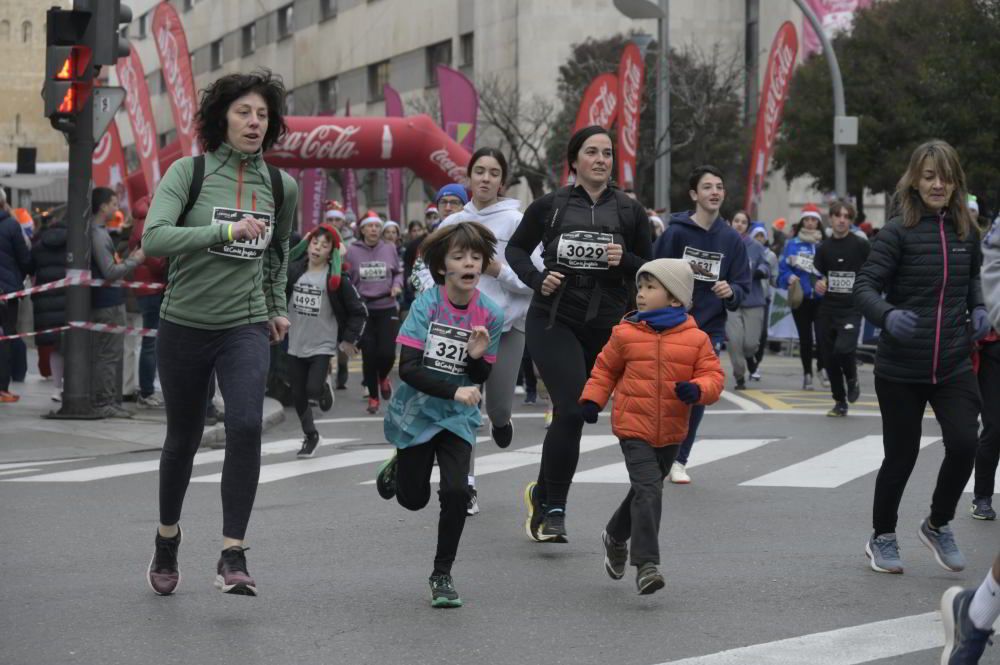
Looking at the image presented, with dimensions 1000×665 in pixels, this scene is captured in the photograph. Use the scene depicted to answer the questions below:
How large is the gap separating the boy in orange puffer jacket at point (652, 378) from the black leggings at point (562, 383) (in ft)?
2.92

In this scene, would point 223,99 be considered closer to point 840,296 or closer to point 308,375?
point 308,375

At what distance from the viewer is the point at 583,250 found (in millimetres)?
7539

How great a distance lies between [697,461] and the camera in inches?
439

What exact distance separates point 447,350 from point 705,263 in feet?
11.8

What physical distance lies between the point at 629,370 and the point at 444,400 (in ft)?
2.51

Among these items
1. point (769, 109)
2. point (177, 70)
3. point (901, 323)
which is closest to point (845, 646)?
point (901, 323)

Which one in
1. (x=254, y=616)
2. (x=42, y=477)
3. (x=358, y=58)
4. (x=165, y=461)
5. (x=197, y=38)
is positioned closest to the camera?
(x=254, y=616)

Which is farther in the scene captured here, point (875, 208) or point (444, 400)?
point (875, 208)

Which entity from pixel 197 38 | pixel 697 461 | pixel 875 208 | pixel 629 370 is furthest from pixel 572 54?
pixel 629 370

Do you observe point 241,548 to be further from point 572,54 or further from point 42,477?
point 572,54

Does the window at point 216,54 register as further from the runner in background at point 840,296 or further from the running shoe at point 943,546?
the running shoe at point 943,546

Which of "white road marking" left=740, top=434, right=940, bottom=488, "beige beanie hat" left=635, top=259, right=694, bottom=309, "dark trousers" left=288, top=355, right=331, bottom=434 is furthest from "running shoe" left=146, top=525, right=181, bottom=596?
"dark trousers" left=288, top=355, right=331, bottom=434

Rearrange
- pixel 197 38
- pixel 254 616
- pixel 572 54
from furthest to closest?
pixel 197 38 < pixel 572 54 < pixel 254 616

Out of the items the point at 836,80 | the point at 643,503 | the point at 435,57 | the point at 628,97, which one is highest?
the point at 435,57
